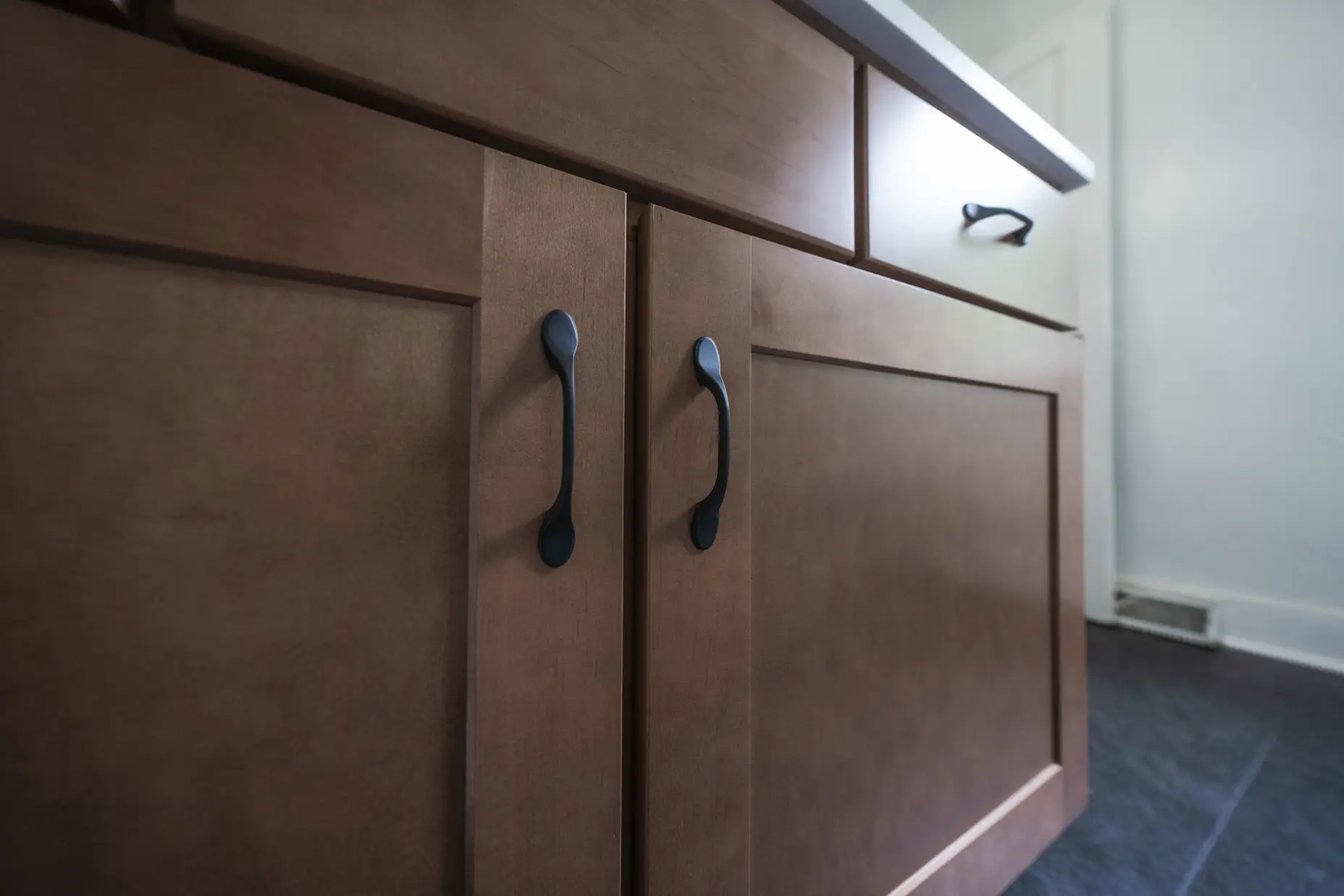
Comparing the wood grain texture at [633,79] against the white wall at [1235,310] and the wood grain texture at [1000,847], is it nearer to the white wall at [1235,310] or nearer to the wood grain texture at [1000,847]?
the wood grain texture at [1000,847]

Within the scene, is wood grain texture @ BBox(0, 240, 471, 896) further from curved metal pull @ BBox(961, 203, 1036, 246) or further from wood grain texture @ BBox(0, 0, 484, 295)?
curved metal pull @ BBox(961, 203, 1036, 246)

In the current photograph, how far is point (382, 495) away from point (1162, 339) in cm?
197

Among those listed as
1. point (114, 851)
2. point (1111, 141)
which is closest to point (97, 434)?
point (114, 851)

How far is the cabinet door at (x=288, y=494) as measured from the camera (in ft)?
0.72

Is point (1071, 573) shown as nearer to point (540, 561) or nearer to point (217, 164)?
point (540, 561)

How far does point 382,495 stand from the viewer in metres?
0.29

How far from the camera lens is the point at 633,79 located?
14.3 inches

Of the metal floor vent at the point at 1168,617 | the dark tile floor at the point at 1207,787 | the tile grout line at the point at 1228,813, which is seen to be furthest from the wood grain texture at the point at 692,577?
the metal floor vent at the point at 1168,617

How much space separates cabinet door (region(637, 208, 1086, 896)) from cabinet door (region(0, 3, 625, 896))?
0.05m

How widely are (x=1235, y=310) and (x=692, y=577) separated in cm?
180

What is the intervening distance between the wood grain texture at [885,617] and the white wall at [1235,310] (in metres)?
1.20

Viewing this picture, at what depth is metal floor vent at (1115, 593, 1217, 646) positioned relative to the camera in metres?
1.40

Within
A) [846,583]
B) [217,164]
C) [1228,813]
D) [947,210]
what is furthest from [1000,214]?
[1228,813]

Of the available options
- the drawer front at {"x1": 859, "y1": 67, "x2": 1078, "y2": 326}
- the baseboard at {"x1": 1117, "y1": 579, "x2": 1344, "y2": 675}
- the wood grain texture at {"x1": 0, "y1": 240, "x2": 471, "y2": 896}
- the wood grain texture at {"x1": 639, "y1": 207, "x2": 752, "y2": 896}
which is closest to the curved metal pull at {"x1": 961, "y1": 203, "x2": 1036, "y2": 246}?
the drawer front at {"x1": 859, "y1": 67, "x2": 1078, "y2": 326}
